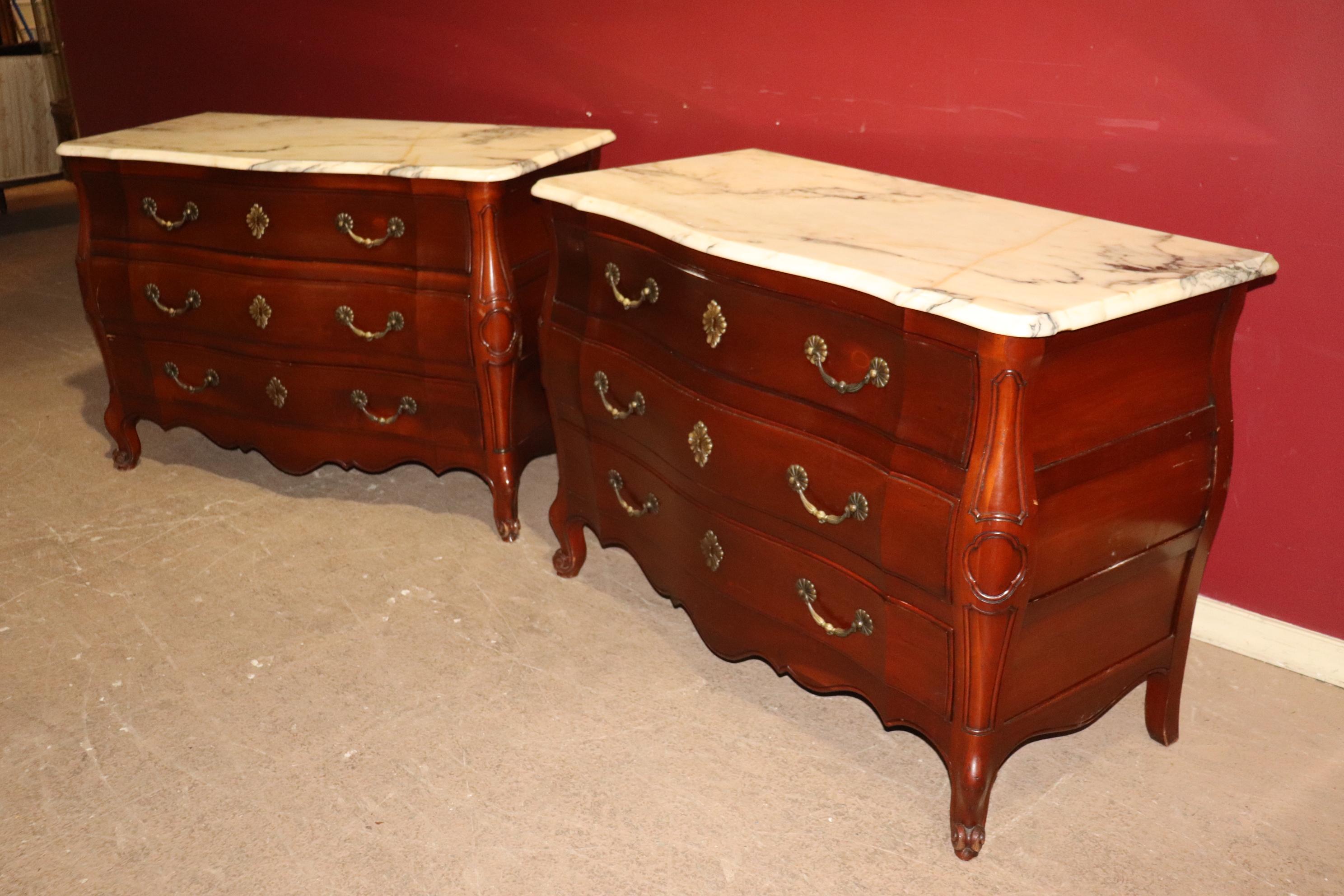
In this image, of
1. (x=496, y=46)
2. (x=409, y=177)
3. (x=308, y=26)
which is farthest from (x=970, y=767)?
(x=308, y=26)

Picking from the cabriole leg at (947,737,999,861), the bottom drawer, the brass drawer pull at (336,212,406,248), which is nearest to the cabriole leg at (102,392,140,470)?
the bottom drawer

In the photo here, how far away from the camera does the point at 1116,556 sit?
1.71 m

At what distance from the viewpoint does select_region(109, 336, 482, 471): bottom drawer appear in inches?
107

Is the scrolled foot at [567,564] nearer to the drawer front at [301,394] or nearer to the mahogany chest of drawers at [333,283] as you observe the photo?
the mahogany chest of drawers at [333,283]

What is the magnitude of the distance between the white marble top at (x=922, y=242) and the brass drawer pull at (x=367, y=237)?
0.47 metres

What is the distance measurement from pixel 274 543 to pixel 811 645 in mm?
1396

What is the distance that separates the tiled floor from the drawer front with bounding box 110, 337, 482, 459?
245mm

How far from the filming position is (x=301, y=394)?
9.22ft

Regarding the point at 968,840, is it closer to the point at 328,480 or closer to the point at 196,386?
the point at 328,480

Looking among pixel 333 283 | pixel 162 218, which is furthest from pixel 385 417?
pixel 162 218

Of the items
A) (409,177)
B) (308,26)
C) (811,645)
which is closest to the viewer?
(811,645)

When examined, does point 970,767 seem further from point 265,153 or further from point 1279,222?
point 265,153

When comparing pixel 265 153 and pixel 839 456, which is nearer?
pixel 839 456

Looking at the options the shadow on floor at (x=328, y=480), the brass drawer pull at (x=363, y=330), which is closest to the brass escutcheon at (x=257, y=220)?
the brass drawer pull at (x=363, y=330)
